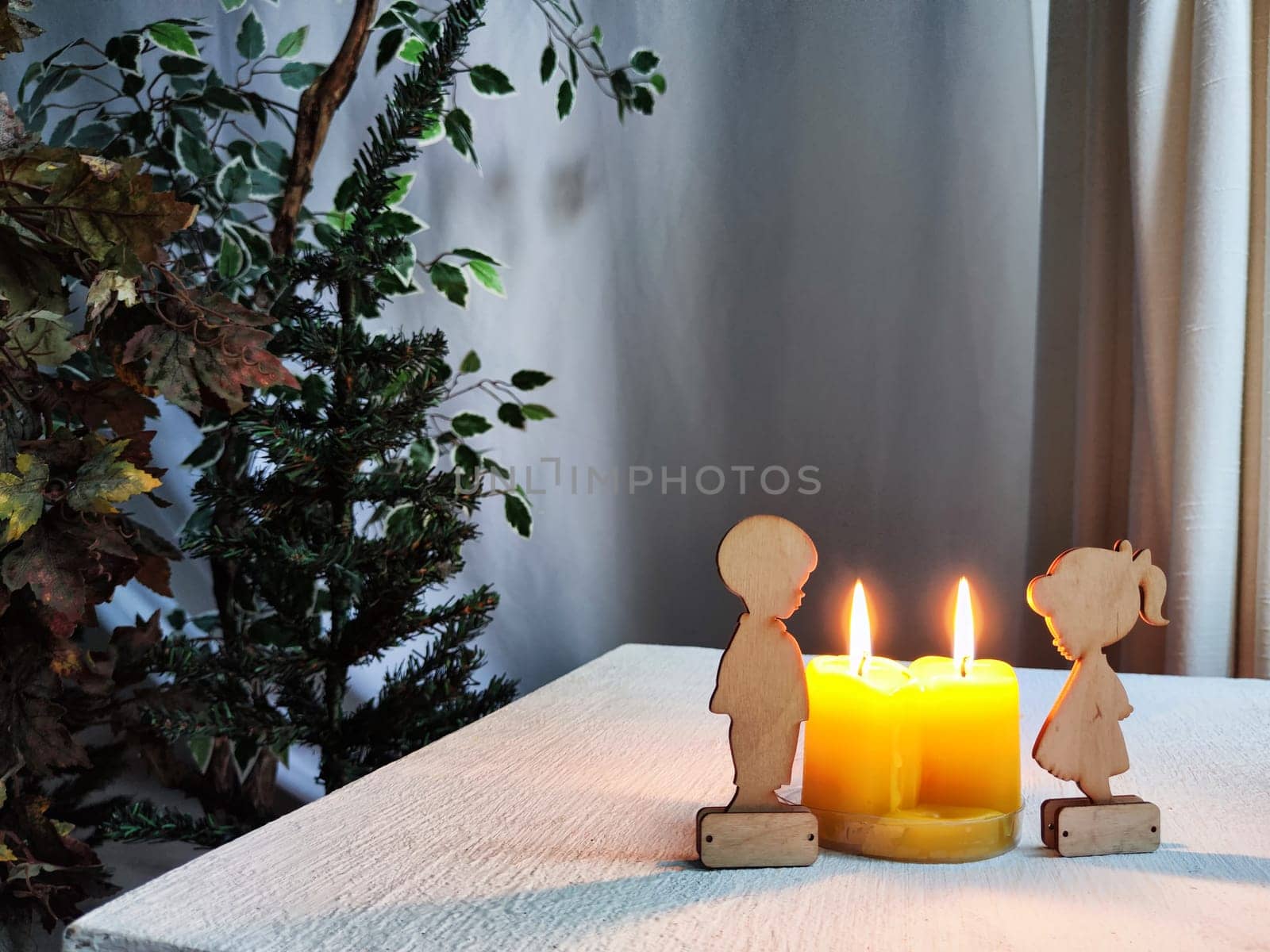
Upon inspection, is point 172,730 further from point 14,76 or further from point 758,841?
point 14,76

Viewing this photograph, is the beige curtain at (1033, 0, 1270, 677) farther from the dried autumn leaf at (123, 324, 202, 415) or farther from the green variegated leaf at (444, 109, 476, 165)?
the dried autumn leaf at (123, 324, 202, 415)

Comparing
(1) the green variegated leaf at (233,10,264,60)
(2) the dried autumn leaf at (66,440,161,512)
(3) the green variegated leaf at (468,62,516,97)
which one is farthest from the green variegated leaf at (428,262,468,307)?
(2) the dried autumn leaf at (66,440,161,512)

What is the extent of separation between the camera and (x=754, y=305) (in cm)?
151

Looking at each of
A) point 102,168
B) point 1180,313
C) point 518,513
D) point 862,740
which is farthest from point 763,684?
Answer: point 1180,313

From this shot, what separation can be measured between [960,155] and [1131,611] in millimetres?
1082

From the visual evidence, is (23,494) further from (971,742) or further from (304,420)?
(971,742)

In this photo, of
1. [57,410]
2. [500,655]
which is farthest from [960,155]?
[57,410]

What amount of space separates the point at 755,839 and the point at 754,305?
3.73 feet

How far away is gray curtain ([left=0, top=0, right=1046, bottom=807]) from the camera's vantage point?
1.42 metres

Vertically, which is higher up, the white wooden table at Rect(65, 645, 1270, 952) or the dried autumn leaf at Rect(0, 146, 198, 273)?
the dried autumn leaf at Rect(0, 146, 198, 273)

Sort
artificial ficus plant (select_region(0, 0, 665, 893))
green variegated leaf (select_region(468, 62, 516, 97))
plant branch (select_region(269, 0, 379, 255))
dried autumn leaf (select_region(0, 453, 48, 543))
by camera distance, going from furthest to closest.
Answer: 1. green variegated leaf (select_region(468, 62, 516, 97))
2. plant branch (select_region(269, 0, 379, 255))
3. artificial ficus plant (select_region(0, 0, 665, 893))
4. dried autumn leaf (select_region(0, 453, 48, 543))

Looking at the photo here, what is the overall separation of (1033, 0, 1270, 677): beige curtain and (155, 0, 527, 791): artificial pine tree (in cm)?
80

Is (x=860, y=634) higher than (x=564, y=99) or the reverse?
the reverse

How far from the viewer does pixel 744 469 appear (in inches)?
60.4
